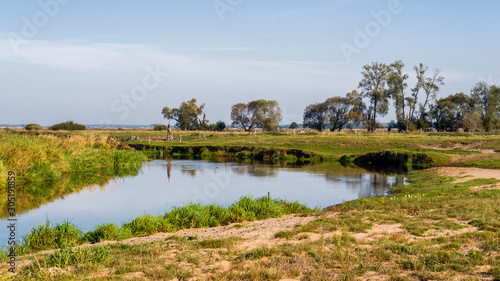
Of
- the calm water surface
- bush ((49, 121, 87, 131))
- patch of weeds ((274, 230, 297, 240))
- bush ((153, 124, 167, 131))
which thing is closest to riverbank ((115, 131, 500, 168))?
the calm water surface

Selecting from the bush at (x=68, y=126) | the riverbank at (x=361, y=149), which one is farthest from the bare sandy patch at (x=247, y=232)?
the bush at (x=68, y=126)

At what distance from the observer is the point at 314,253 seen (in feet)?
23.8

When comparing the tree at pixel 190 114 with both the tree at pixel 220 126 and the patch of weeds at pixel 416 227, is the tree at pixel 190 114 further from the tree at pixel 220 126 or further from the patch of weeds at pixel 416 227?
the patch of weeds at pixel 416 227

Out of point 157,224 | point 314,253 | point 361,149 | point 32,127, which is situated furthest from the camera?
point 32,127

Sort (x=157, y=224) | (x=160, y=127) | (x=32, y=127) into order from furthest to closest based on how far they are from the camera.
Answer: (x=160, y=127)
(x=32, y=127)
(x=157, y=224)

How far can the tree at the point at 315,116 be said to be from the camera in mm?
85981

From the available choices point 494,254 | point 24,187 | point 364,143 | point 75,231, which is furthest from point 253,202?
point 364,143

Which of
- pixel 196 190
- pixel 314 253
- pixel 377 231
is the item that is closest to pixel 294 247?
pixel 314 253

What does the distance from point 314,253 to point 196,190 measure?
13549 mm

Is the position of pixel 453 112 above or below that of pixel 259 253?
above

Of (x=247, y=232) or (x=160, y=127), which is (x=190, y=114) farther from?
(x=247, y=232)

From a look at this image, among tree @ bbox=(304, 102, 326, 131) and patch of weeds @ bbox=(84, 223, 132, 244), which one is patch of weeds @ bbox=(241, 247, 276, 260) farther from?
tree @ bbox=(304, 102, 326, 131)

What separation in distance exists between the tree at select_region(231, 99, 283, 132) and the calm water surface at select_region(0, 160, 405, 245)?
161ft

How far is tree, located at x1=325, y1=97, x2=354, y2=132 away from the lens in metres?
81.7
